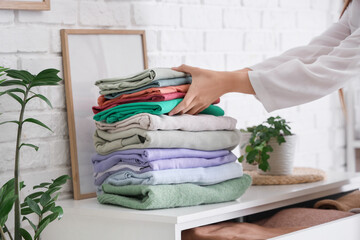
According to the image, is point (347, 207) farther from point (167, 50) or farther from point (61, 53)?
point (61, 53)

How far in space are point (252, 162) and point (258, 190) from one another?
147 mm

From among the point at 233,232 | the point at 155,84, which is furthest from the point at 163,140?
the point at 233,232

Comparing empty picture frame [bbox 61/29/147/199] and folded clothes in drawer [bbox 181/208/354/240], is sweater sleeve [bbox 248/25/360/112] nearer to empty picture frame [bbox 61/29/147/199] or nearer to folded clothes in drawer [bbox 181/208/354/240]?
folded clothes in drawer [bbox 181/208/354/240]

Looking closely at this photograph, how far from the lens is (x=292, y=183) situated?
5.23ft

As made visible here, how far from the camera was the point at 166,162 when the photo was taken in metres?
1.26

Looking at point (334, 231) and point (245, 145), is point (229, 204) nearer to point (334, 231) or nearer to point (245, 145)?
point (334, 231)

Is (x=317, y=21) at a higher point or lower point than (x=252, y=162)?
higher

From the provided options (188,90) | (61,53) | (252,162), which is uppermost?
(61,53)

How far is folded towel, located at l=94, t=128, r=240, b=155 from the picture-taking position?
4.08ft

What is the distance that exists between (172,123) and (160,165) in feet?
0.32

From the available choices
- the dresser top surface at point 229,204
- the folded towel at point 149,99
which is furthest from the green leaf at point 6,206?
the folded towel at point 149,99

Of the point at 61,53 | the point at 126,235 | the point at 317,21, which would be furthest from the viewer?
the point at 317,21

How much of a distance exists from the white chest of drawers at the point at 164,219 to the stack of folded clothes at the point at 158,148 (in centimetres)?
3

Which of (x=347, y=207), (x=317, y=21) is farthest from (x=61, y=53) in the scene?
(x=317, y=21)
